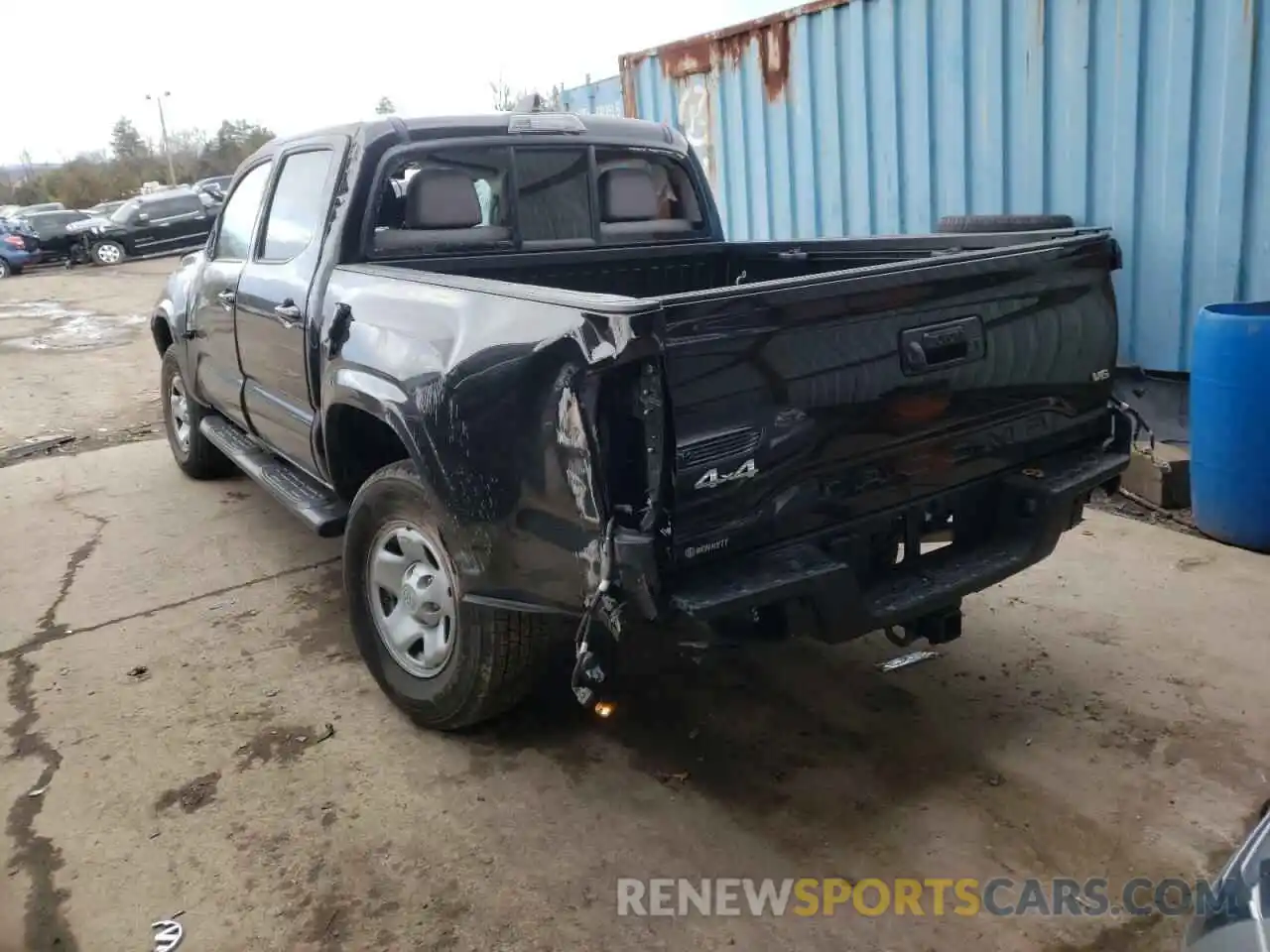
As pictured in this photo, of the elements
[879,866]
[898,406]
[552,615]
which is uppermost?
[898,406]

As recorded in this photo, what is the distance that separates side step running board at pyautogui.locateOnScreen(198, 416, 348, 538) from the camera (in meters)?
3.83

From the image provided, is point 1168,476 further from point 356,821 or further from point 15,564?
point 15,564

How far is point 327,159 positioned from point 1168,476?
13.6ft

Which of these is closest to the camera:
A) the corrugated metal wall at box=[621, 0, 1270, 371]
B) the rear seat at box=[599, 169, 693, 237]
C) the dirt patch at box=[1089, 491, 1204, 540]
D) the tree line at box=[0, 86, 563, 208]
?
the rear seat at box=[599, 169, 693, 237]

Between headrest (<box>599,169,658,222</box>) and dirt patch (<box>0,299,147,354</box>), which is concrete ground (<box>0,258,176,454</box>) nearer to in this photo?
dirt patch (<box>0,299,147,354</box>)

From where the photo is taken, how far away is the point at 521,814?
295 centimetres

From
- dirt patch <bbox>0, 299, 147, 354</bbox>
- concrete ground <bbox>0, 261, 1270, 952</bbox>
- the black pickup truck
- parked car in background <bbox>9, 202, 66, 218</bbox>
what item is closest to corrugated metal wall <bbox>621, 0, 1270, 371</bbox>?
concrete ground <bbox>0, 261, 1270, 952</bbox>

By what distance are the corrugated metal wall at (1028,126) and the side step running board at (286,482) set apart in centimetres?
423

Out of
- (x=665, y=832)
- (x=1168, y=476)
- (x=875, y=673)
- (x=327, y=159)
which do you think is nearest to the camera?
(x=665, y=832)

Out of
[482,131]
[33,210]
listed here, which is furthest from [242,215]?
[33,210]

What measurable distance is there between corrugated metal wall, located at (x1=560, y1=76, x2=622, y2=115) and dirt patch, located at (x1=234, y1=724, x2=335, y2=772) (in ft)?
22.6

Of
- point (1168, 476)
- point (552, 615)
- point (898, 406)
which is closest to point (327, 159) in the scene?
point (552, 615)

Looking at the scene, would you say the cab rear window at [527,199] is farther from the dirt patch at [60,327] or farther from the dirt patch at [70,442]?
the dirt patch at [60,327]

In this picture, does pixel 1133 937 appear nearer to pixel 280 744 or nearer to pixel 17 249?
pixel 280 744
